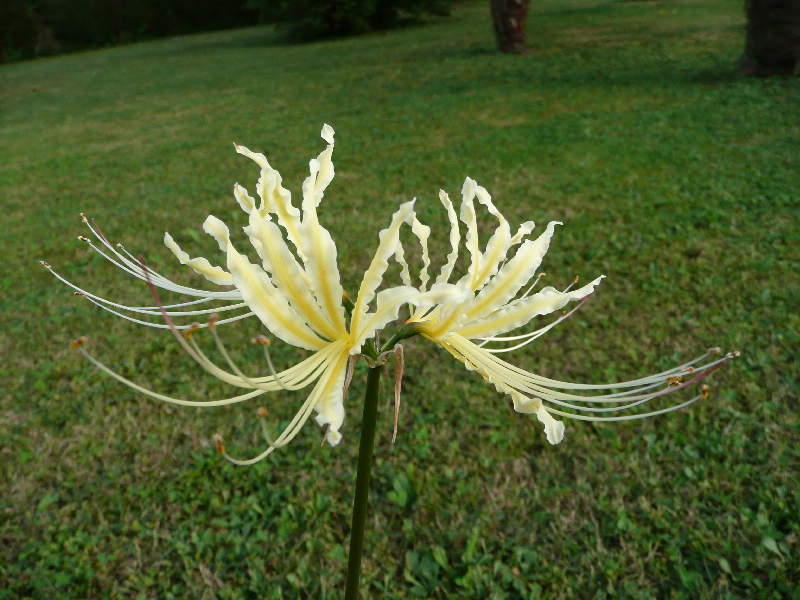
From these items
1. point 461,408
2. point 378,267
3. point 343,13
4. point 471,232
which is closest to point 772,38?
point 461,408

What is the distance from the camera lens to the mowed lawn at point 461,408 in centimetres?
239

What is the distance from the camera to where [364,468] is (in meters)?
0.99

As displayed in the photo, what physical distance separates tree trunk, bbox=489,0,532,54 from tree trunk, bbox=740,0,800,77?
4351 mm

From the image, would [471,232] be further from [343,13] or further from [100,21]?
[100,21]

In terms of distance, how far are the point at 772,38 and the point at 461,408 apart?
284 inches

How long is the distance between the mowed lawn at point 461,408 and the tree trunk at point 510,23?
453 centimetres

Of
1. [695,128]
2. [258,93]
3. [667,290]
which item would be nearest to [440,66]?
[258,93]

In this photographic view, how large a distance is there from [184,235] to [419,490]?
3461 millimetres

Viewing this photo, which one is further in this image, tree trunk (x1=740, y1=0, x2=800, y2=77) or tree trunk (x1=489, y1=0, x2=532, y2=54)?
tree trunk (x1=489, y1=0, x2=532, y2=54)

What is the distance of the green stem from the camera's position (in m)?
0.97

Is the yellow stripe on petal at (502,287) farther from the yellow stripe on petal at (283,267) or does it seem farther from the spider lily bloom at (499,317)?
the yellow stripe on petal at (283,267)

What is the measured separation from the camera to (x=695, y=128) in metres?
6.74

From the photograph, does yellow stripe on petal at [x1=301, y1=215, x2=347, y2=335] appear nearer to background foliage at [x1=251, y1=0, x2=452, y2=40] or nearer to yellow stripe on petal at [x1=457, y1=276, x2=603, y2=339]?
yellow stripe on petal at [x1=457, y1=276, x2=603, y2=339]

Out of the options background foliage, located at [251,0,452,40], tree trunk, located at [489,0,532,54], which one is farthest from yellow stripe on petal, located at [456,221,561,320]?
background foliage, located at [251,0,452,40]
